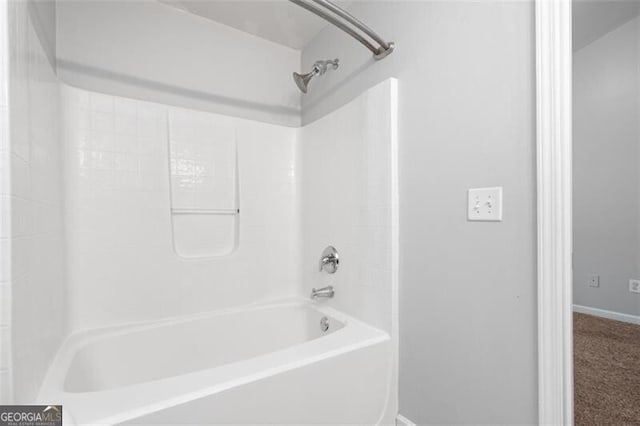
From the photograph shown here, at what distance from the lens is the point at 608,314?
2.02 meters

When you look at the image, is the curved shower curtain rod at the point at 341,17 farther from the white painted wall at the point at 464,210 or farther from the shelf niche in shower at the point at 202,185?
the shelf niche in shower at the point at 202,185

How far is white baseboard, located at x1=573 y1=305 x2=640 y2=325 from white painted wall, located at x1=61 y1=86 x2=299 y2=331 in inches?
89.8

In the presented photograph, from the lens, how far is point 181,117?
5.59 feet

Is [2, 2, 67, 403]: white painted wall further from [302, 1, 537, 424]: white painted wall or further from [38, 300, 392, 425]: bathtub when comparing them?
[302, 1, 537, 424]: white painted wall

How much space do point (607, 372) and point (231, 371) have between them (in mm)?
1981

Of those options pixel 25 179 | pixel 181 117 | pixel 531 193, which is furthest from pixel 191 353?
pixel 531 193

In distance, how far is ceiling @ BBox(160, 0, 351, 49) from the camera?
5.64ft

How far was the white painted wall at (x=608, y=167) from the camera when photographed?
189 cm

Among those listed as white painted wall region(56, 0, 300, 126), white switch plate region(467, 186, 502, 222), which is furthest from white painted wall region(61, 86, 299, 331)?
white switch plate region(467, 186, 502, 222)

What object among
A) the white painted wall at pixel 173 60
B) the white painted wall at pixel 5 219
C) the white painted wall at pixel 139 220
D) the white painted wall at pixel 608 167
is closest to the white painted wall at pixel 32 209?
the white painted wall at pixel 5 219

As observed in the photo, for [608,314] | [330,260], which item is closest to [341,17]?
[330,260]

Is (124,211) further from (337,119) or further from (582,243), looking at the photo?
(582,243)

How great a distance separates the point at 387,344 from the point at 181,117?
1661mm

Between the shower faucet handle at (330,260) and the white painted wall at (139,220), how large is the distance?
0.42 m
